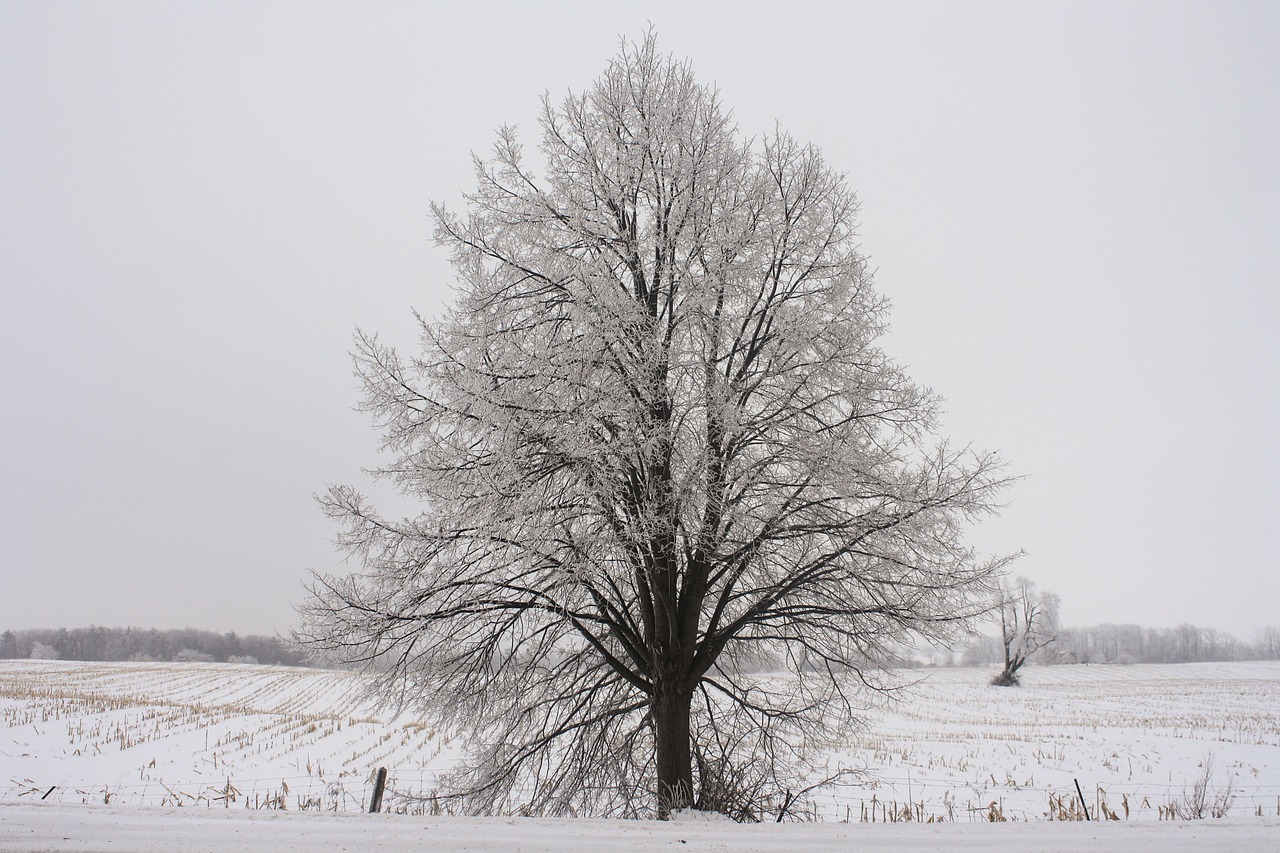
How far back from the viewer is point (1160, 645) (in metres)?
116

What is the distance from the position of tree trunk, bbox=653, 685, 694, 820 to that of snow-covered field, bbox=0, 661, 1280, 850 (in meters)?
1.42

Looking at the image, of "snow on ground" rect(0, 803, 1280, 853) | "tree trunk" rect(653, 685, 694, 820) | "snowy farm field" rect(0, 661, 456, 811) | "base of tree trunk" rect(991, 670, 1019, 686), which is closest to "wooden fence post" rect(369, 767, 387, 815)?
"snowy farm field" rect(0, 661, 456, 811)


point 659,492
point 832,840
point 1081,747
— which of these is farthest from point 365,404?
point 1081,747

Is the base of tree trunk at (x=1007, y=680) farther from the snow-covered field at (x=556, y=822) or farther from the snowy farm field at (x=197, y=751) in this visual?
the snowy farm field at (x=197, y=751)

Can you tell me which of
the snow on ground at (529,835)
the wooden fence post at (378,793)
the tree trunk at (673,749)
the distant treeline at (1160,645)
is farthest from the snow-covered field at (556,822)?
the distant treeline at (1160,645)

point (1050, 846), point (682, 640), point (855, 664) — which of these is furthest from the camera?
point (855, 664)

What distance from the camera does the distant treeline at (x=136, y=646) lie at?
8719cm

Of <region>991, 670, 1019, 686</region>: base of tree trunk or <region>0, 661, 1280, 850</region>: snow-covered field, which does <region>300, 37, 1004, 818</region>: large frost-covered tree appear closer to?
<region>0, 661, 1280, 850</region>: snow-covered field

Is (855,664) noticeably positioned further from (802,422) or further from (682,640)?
(802,422)

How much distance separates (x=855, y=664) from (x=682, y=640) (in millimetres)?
2264

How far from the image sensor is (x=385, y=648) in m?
7.49

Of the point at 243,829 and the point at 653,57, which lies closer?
the point at 243,829

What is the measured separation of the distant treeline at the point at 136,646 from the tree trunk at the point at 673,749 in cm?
9344

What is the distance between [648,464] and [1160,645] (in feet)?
478
